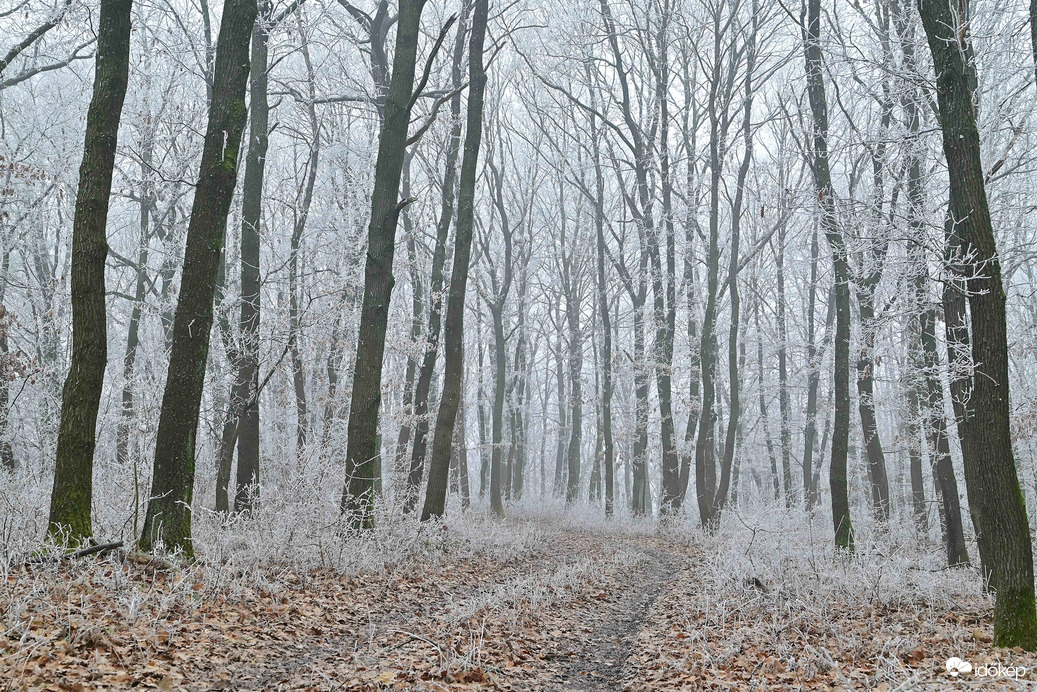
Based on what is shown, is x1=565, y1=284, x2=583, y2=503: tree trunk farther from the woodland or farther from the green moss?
the green moss

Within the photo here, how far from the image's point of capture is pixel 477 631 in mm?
6074

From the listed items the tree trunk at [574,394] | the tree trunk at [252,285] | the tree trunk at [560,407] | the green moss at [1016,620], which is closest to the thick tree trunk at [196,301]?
the tree trunk at [252,285]

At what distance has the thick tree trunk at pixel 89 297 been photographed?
6617 mm

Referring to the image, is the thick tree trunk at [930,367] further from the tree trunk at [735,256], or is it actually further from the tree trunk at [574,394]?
the tree trunk at [574,394]

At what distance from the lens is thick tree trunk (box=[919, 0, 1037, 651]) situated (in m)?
6.00

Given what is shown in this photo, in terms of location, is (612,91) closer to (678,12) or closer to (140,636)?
(678,12)

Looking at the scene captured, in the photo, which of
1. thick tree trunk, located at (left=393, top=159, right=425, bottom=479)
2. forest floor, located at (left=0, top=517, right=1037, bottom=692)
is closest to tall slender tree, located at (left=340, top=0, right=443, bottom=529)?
forest floor, located at (left=0, top=517, right=1037, bottom=692)

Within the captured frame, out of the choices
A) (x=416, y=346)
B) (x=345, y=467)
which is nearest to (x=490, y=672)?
(x=345, y=467)

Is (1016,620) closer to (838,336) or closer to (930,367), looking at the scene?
(930,367)

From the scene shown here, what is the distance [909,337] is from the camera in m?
12.7

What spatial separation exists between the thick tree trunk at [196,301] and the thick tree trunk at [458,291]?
19.1 feet

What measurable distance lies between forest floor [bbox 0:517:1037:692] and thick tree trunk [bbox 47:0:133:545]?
728mm

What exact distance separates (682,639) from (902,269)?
6.84m

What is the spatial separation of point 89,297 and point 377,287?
435cm
